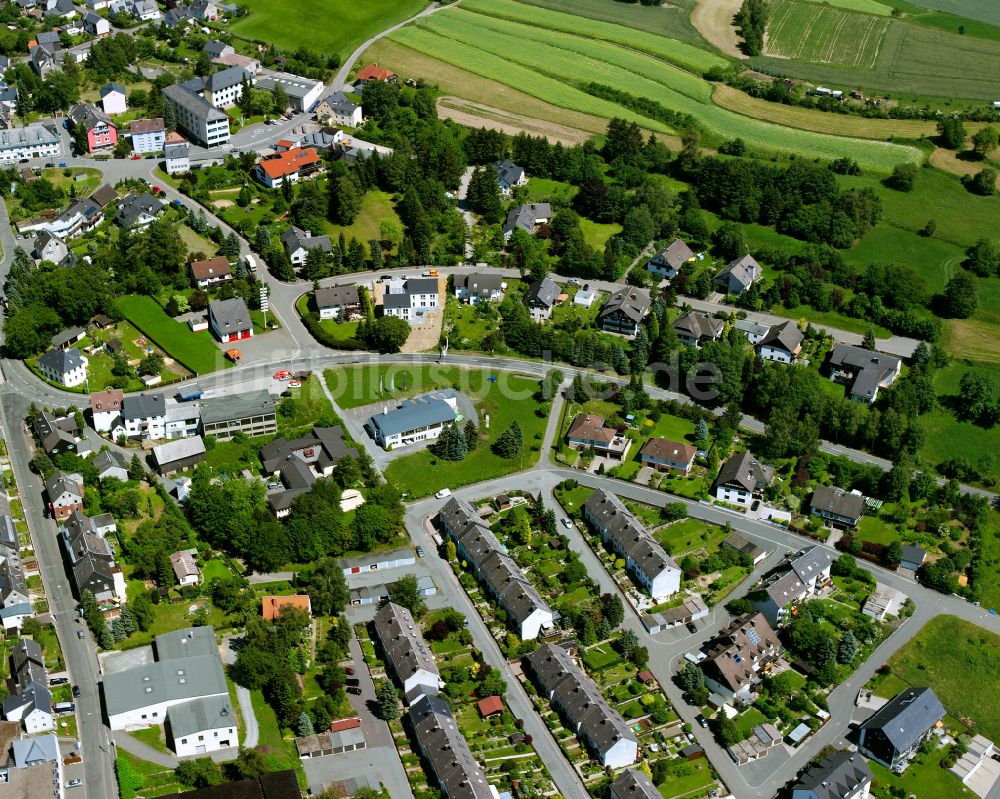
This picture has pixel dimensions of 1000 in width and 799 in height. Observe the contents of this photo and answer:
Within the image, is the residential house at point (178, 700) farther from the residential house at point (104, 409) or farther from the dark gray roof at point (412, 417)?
the residential house at point (104, 409)

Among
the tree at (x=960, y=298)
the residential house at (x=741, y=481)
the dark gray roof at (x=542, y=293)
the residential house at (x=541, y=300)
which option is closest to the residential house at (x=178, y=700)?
the residential house at (x=741, y=481)

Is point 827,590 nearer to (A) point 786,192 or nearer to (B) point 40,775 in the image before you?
(B) point 40,775

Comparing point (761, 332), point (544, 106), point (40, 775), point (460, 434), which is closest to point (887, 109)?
point (544, 106)

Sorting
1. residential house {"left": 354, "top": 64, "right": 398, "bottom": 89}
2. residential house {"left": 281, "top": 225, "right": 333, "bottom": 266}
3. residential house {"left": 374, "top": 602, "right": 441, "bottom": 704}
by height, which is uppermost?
residential house {"left": 354, "top": 64, "right": 398, "bottom": 89}

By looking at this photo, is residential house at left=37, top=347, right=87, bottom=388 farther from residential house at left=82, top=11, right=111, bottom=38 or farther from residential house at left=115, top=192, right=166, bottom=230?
residential house at left=82, top=11, right=111, bottom=38

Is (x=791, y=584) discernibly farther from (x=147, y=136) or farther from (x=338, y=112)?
(x=147, y=136)

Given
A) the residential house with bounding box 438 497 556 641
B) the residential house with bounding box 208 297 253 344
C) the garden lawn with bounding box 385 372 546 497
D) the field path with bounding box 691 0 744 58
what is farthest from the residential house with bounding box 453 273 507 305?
the field path with bounding box 691 0 744 58
